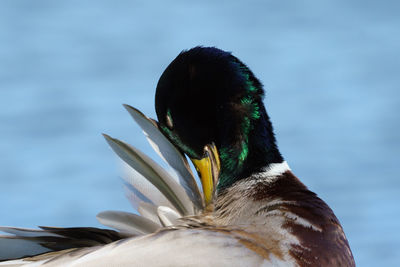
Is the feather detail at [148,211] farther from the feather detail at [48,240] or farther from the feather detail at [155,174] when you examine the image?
the feather detail at [48,240]

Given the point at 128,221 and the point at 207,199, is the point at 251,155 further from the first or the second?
the point at 128,221

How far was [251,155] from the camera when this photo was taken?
321cm

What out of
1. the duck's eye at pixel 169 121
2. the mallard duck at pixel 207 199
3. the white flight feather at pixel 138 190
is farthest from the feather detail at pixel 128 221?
the duck's eye at pixel 169 121

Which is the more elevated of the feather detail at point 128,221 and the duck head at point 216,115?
the duck head at point 216,115

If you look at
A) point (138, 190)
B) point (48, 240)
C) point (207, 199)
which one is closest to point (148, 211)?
point (138, 190)

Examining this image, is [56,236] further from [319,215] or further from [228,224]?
[319,215]

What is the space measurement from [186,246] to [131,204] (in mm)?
629

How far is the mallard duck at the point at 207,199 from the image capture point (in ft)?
8.62

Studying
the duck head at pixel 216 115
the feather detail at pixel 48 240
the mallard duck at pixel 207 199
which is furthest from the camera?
the duck head at pixel 216 115

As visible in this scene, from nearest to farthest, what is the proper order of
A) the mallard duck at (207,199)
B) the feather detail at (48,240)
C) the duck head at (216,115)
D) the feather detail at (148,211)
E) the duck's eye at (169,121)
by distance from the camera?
1. the mallard duck at (207,199)
2. the feather detail at (48,240)
3. the feather detail at (148,211)
4. the duck head at (216,115)
5. the duck's eye at (169,121)

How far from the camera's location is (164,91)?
3.35 meters

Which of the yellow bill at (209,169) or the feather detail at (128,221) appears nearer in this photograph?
the feather detail at (128,221)

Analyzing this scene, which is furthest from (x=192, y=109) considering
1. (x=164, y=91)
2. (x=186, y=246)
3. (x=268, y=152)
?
(x=186, y=246)

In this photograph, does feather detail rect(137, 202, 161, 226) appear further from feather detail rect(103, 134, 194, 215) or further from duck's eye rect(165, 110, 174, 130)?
duck's eye rect(165, 110, 174, 130)
